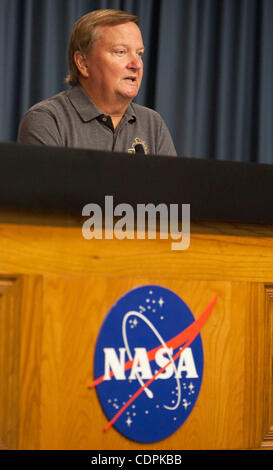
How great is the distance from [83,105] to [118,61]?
0.13 m

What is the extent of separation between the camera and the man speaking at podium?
1.52 meters

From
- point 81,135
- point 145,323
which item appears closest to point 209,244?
point 145,323

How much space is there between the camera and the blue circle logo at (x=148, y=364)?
79cm

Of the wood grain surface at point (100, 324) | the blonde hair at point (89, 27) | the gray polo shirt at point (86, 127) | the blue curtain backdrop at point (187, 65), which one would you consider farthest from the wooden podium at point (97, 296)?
the blue curtain backdrop at point (187, 65)

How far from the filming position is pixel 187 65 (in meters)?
3.10

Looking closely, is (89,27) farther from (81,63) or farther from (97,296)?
(97,296)

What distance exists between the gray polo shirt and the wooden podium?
606 millimetres

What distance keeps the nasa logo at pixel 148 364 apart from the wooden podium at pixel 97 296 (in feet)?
0.04

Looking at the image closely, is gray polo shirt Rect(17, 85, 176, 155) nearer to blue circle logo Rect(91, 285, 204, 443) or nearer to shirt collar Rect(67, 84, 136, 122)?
shirt collar Rect(67, 84, 136, 122)

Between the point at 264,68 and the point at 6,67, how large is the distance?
1.29 m

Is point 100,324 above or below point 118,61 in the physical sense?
below

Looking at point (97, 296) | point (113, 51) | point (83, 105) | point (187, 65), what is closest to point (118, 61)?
point (113, 51)

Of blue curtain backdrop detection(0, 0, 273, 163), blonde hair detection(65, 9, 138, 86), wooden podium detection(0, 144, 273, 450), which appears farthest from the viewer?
blue curtain backdrop detection(0, 0, 273, 163)

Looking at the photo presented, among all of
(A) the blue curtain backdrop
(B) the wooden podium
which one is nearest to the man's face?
(B) the wooden podium
